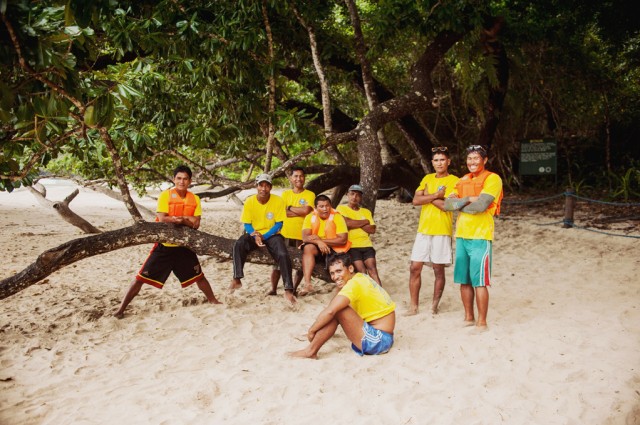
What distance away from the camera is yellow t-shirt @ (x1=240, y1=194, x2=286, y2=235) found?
556 cm

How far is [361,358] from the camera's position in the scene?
396 cm

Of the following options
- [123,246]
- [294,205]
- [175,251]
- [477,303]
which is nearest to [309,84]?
[294,205]

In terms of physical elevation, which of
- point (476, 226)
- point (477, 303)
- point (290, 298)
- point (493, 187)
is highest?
point (493, 187)

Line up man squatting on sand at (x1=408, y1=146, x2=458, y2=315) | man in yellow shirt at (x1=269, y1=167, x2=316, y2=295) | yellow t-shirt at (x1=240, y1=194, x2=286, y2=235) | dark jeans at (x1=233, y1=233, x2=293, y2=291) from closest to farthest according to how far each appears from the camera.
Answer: man squatting on sand at (x1=408, y1=146, x2=458, y2=315) → dark jeans at (x1=233, y1=233, x2=293, y2=291) → yellow t-shirt at (x1=240, y1=194, x2=286, y2=235) → man in yellow shirt at (x1=269, y1=167, x2=316, y2=295)

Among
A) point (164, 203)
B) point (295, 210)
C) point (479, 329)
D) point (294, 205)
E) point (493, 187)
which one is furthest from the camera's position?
point (294, 205)

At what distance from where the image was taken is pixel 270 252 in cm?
558

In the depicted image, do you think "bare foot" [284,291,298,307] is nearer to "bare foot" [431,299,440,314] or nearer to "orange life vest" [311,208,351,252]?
"orange life vest" [311,208,351,252]

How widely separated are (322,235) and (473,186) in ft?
5.66

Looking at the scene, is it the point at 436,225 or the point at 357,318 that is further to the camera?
the point at 436,225

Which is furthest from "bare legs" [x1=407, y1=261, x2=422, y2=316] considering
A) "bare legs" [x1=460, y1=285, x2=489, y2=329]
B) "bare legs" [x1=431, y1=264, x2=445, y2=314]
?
"bare legs" [x1=460, y1=285, x2=489, y2=329]

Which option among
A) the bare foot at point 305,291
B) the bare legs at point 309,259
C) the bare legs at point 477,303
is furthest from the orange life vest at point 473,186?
the bare foot at point 305,291

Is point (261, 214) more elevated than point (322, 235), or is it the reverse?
point (261, 214)

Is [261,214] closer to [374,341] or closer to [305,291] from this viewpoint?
[305,291]

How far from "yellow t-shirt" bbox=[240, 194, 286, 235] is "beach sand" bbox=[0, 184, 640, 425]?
2.82 feet
